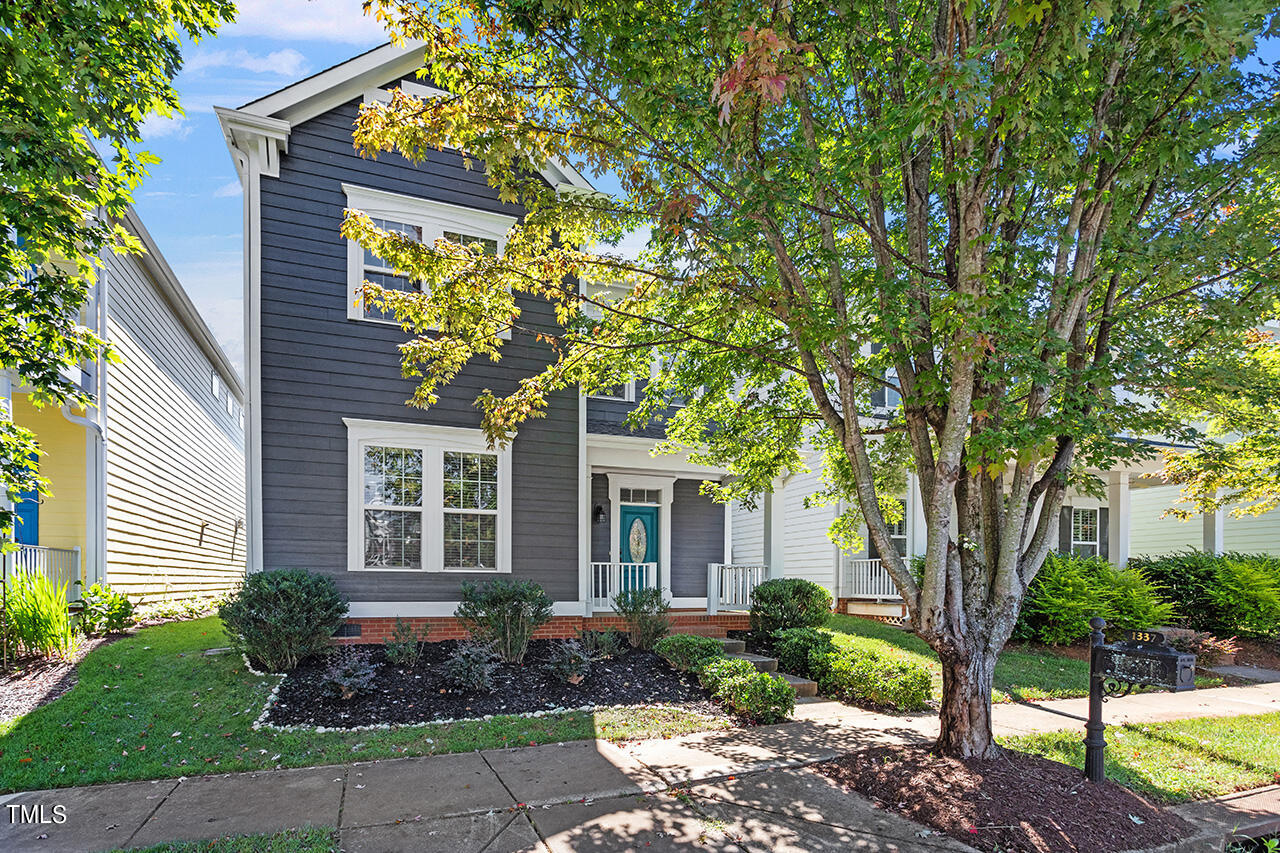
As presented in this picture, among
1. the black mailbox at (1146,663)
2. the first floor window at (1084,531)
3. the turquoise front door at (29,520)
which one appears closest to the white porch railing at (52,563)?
the turquoise front door at (29,520)

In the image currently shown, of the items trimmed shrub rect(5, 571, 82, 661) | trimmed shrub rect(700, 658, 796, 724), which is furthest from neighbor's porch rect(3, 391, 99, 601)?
trimmed shrub rect(700, 658, 796, 724)

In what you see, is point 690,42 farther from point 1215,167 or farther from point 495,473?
point 495,473

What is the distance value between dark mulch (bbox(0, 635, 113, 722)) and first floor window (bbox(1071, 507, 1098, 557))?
19.7m

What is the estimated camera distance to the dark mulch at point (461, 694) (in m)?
6.45

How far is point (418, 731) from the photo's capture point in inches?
240

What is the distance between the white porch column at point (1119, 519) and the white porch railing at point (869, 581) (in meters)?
5.23

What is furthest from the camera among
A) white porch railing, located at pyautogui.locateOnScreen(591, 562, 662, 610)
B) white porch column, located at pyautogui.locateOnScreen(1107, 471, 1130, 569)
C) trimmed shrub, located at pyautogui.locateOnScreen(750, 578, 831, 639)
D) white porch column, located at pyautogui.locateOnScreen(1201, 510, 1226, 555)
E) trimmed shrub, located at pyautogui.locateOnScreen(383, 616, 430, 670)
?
white porch column, located at pyautogui.locateOnScreen(1201, 510, 1226, 555)

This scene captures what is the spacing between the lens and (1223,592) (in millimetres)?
12461

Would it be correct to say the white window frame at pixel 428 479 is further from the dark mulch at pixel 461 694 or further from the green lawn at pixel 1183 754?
the green lawn at pixel 1183 754

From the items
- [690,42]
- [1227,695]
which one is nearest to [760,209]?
[690,42]

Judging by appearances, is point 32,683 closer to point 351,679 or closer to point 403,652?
point 351,679

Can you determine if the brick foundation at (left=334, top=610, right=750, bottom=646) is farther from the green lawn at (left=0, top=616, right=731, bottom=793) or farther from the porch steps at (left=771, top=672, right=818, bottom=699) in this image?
the porch steps at (left=771, top=672, right=818, bottom=699)

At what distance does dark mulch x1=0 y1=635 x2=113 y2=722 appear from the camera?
243 inches

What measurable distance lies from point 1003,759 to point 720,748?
6.97 feet
